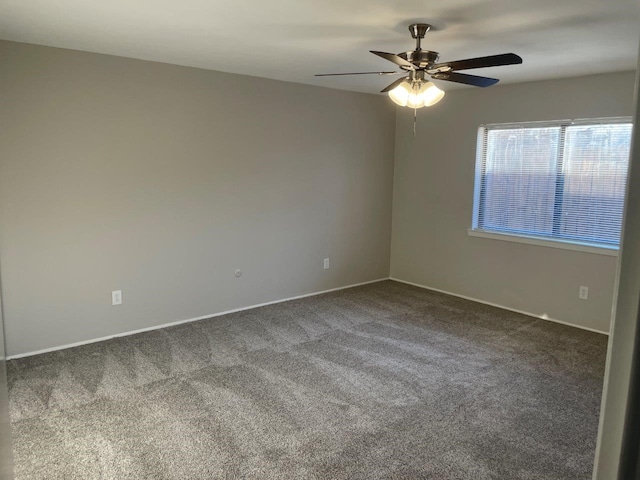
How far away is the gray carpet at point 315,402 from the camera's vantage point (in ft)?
7.90

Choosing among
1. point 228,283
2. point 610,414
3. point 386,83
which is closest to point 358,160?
→ point 386,83

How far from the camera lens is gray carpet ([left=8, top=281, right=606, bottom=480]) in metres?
2.41

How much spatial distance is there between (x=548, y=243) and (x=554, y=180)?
24.1 inches

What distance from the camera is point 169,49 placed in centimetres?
349

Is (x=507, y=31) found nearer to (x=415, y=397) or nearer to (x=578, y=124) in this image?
(x=578, y=124)

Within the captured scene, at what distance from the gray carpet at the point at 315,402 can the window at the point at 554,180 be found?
1.00 m

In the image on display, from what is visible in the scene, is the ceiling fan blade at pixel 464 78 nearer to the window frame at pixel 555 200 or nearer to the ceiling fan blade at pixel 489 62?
the ceiling fan blade at pixel 489 62

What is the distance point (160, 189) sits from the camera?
13.4 feet

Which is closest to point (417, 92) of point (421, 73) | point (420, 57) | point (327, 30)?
point (421, 73)

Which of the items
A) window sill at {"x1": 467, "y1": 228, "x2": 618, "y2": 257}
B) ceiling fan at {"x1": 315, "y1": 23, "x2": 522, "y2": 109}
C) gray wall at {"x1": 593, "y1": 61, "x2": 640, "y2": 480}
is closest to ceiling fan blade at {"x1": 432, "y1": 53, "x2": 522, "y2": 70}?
ceiling fan at {"x1": 315, "y1": 23, "x2": 522, "y2": 109}

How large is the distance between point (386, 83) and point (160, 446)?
3746mm

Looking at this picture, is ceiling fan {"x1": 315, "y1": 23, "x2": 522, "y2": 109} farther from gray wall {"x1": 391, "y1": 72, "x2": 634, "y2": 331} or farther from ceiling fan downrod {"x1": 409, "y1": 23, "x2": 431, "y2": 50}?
gray wall {"x1": 391, "y1": 72, "x2": 634, "y2": 331}

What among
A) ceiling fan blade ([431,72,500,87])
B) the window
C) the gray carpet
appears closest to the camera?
the gray carpet

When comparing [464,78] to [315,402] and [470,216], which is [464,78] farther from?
[470,216]
